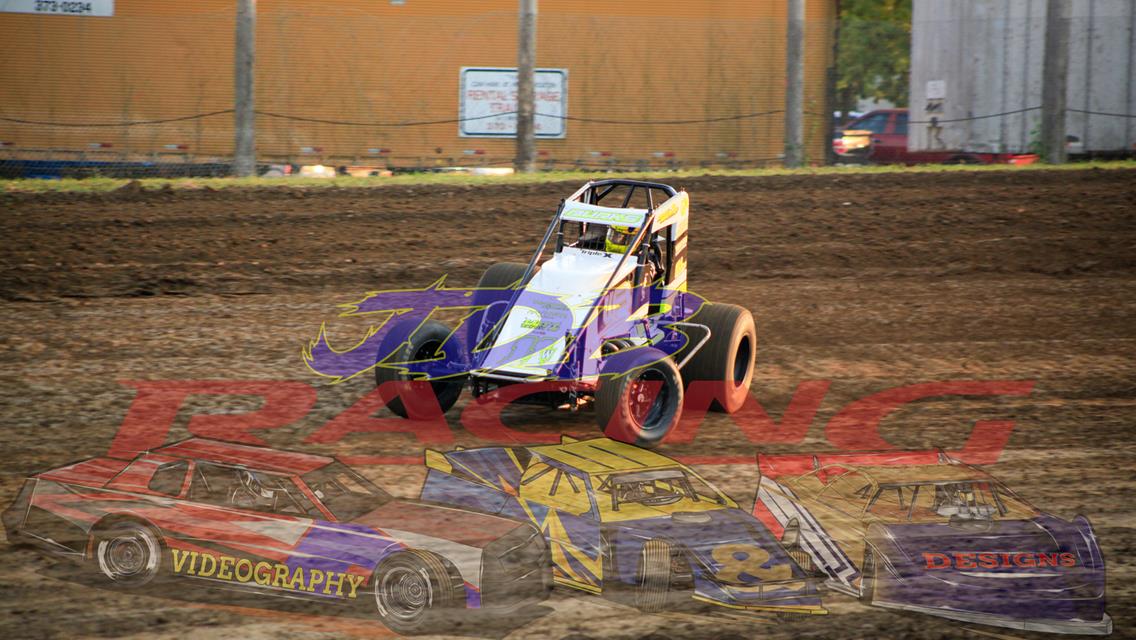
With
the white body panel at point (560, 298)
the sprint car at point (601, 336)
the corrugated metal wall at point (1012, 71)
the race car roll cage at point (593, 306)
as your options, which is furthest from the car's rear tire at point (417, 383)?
the corrugated metal wall at point (1012, 71)

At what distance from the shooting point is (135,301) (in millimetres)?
11172

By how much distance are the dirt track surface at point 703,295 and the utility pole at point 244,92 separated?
2.43 m

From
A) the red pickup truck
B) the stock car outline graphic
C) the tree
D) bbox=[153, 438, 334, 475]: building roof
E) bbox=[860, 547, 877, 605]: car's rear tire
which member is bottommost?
bbox=[860, 547, 877, 605]: car's rear tire

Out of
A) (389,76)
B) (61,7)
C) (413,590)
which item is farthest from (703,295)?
(61,7)

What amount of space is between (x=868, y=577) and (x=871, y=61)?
1926 cm

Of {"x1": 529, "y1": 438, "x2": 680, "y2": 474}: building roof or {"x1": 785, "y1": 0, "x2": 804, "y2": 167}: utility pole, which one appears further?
{"x1": 785, "y1": 0, "x2": 804, "y2": 167}: utility pole

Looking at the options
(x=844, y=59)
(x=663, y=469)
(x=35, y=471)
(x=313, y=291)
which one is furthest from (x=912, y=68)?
(x=35, y=471)

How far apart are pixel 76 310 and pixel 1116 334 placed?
9.47 metres

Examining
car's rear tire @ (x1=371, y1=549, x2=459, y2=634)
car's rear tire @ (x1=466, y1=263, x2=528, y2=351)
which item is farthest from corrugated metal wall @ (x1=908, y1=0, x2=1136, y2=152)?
car's rear tire @ (x1=371, y1=549, x2=459, y2=634)

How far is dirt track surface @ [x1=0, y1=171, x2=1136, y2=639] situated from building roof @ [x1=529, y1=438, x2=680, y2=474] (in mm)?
482

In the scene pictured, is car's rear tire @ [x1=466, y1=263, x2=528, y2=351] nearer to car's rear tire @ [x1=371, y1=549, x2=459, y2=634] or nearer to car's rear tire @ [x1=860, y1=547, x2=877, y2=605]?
car's rear tire @ [x1=371, y1=549, x2=459, y2=634]

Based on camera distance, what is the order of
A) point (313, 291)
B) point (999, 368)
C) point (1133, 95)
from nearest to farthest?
1. point (999, 368)
2. point (313, 291)
3. point (1133, 95)

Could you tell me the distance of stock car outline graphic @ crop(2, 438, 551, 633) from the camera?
5078 millimetres

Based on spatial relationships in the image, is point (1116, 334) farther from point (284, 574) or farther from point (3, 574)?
point (3, 574)
